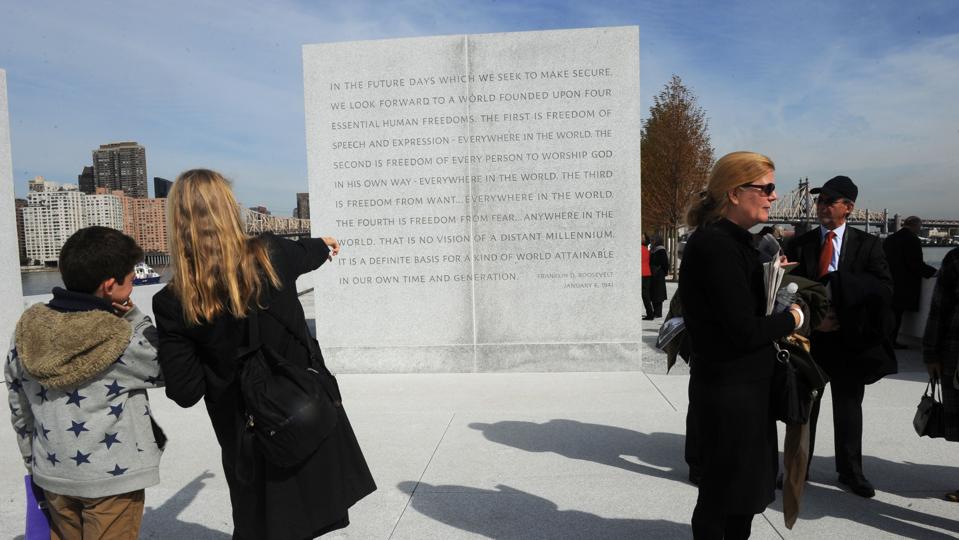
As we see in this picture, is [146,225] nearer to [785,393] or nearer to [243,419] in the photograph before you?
[243,419]

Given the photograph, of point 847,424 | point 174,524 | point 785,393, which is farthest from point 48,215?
point 785,393

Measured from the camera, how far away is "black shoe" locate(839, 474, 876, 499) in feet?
12.0

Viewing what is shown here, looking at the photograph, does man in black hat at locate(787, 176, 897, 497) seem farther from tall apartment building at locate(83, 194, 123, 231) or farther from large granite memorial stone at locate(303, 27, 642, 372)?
tall apartment building at locate(83, 194, 123, 231)

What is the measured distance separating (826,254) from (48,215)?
90358 millimetres

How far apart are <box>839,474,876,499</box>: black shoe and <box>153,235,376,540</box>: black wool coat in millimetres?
2962

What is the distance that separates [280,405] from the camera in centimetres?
198

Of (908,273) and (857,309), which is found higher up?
(857,309)

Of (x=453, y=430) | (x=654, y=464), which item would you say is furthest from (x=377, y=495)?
(x=654, y=464)

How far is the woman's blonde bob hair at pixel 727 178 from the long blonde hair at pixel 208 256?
1.59 meters

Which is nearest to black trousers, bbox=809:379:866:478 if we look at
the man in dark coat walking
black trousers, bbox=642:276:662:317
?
the man in dark coat walking

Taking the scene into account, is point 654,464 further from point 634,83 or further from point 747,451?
point 634,83

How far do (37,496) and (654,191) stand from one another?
944 inches

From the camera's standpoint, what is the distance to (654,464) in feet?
14.0

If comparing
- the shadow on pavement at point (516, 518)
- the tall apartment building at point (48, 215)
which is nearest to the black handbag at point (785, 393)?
the shadow on pavement at point (516, 518)
